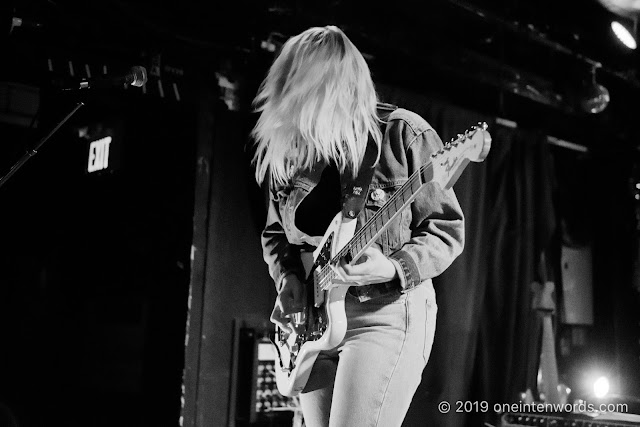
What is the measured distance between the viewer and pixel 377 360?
175 centimetres

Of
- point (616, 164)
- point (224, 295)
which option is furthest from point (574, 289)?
point (224, 295)

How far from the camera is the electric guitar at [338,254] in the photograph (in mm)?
1632

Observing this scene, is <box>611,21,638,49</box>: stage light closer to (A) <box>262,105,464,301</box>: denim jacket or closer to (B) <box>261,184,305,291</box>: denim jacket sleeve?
(A) <box>262,105,464,301</box>: denim jacket

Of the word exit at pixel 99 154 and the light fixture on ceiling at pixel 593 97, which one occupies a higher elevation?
the light fixture on ceiling at pixel 593 97

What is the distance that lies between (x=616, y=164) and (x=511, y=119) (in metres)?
1.16

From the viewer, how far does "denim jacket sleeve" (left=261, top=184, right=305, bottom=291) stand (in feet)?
7.09

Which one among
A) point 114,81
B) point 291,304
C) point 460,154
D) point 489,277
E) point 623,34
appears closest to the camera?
point 460,154

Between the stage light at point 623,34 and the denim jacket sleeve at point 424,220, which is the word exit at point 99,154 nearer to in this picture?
the denim jacket sleeve at point 424,220

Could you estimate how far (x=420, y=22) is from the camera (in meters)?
3.79

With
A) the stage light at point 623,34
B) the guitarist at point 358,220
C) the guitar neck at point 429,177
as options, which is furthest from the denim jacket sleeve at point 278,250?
the stage light at point 623,34

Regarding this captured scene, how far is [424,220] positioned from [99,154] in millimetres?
2537

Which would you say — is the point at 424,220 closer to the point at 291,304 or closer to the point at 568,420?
the point at 291,304

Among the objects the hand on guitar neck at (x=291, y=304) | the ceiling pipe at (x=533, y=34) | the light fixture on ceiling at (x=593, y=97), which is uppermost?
the ceiling pipe at (x=533, y=34)

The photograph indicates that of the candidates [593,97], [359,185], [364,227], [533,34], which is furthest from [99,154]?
[593,97]
